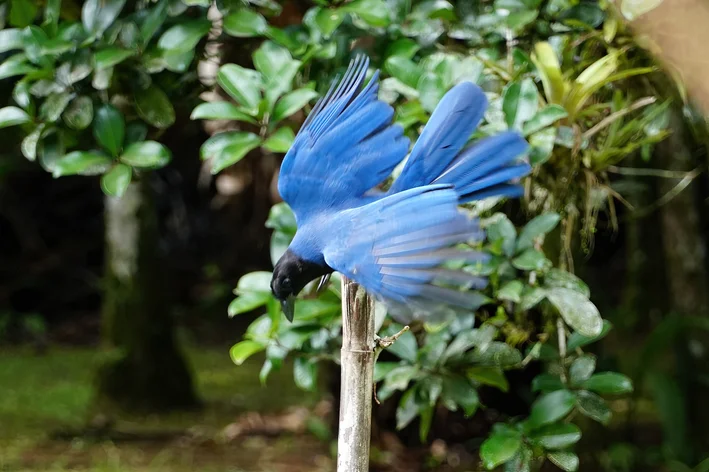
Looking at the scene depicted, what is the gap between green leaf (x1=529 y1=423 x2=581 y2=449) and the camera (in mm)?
1982

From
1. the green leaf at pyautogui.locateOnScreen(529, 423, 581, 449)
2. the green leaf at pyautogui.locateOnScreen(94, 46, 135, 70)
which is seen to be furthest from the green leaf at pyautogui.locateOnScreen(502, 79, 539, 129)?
the green leaf at pyautogui.locateOnScreen(94, 46, 135, 70)

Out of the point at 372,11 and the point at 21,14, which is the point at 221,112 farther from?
the point at 21,14

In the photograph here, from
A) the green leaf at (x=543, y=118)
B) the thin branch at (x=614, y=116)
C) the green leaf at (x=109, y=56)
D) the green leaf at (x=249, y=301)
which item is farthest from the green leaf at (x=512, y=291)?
the green leaf at (x=109, y=56)

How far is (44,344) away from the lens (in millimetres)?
5695

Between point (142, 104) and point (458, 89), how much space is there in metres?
0.88

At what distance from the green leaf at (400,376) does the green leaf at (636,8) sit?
36.7 inches

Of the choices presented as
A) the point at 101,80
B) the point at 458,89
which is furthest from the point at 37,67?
the point at 458,89

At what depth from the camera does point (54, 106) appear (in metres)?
2.11

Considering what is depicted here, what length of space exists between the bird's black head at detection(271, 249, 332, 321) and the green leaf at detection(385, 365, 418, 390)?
0.42m

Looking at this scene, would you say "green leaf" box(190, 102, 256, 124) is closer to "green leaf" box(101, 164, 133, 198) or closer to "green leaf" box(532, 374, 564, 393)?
"green leaf" box(101, 164, 133, 198)

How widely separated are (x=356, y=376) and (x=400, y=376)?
53 cm

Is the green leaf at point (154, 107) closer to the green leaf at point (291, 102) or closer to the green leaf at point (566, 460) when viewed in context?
the green leaf at point (291, 102)

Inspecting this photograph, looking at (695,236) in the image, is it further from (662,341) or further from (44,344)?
(44,344)

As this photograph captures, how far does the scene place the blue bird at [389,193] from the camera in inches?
52.3
